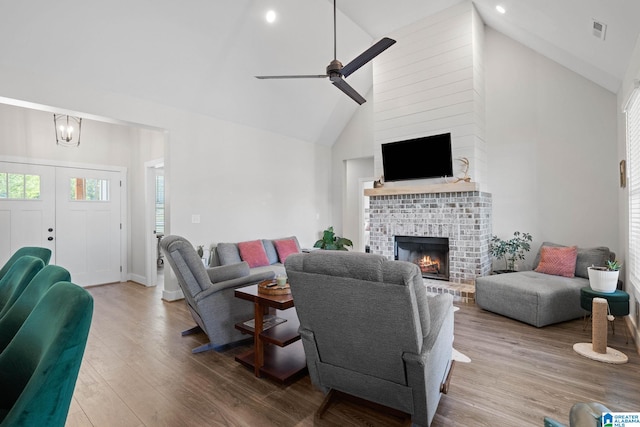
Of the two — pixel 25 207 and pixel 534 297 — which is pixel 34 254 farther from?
pixel 534 297

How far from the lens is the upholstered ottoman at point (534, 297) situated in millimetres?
3506

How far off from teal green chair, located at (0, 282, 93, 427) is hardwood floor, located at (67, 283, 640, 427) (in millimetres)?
1356

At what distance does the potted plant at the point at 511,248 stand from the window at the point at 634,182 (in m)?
1.39

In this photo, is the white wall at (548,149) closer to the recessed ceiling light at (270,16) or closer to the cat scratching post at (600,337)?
the cat scratching post at (600,337)

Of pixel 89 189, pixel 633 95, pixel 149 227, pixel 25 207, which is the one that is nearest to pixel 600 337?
pixel 633 95

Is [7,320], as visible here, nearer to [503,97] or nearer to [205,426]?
[205,426]

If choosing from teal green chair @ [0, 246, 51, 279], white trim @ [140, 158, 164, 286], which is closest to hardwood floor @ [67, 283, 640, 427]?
teal green chair @ [0, 246, 51, 279]

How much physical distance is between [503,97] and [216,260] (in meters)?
5.36

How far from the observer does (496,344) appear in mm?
3115

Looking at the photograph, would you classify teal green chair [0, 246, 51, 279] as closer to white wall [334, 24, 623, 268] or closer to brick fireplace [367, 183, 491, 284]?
brick fireplace [367, 183, 491, 284]

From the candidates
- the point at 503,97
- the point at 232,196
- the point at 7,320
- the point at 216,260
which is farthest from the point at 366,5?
the point at 7,320

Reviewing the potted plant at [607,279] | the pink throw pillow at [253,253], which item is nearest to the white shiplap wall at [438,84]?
the potted plant at [607,279]

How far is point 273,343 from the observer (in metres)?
2.46

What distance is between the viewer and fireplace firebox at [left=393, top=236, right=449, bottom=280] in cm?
521
